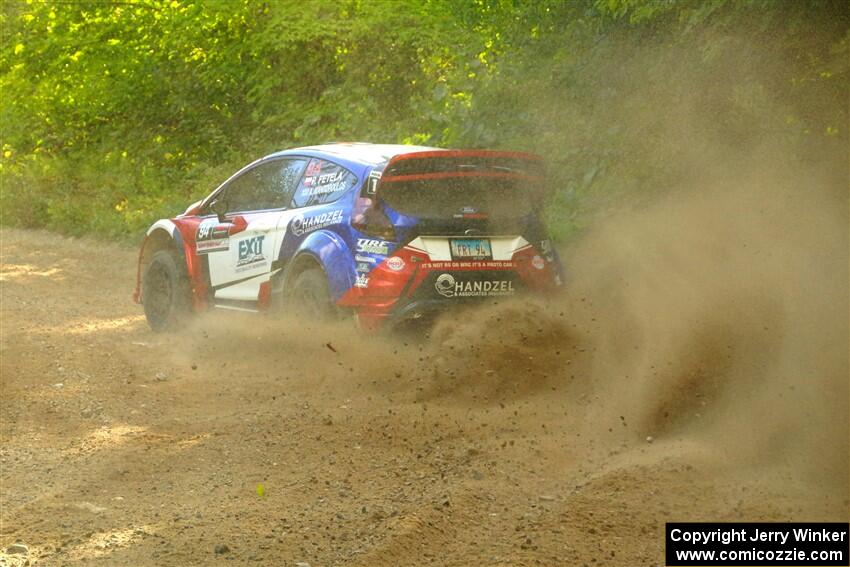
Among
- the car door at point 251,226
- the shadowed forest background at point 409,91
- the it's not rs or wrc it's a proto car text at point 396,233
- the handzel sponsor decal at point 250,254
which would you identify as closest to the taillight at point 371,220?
the it's not rs or wrc it's a proto car text at point 396,233

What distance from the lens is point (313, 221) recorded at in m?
9.59

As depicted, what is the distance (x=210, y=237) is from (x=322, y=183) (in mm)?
1670

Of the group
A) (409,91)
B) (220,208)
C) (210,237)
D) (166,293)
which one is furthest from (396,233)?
(409,91)

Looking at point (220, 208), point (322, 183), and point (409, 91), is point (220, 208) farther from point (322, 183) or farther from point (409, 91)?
point (409, 91)

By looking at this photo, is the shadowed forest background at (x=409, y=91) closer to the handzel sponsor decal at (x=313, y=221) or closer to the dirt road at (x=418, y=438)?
the dirt road at (x=418, y=438)

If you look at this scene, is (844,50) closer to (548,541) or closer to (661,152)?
(661,152)

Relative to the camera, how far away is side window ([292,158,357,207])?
9.43m

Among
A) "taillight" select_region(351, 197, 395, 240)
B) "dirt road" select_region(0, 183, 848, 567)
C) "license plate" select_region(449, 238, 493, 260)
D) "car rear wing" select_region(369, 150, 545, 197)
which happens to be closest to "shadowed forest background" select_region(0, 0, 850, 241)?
"dirt road" select_region(0, 183, 848, 567)

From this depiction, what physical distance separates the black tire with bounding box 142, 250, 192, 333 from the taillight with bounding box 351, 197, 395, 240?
2.66 m

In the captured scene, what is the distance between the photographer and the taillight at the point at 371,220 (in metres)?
9.00

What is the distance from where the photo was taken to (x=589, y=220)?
12.4m

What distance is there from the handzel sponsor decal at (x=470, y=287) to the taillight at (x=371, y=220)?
50 centimetres

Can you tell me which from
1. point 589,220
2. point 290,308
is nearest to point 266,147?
point 589,220

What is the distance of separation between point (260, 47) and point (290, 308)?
11.9 m
